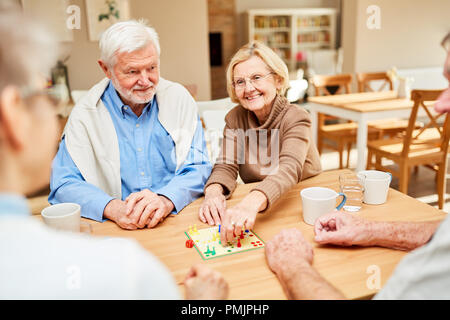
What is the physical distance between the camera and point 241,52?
5.40 ft

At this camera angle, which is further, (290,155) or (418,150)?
(418,150)

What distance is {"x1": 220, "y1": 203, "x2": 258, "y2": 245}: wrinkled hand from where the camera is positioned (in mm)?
1073

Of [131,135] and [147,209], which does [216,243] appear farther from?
[131,135]

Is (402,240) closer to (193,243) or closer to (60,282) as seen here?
(193,243)

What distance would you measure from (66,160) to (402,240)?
1.20 meters

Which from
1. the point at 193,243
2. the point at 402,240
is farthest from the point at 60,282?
the point at 402,240

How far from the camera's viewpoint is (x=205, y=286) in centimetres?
79

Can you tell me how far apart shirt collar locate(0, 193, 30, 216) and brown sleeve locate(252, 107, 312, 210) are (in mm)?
852

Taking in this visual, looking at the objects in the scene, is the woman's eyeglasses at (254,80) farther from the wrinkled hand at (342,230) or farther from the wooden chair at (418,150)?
the wooden chair at (418,150)

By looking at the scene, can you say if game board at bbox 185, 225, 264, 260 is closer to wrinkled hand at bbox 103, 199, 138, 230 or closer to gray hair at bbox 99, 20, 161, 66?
wrinkled hand at bbox 103, 199, 138, 230

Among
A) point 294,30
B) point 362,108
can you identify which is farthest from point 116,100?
point 294,30

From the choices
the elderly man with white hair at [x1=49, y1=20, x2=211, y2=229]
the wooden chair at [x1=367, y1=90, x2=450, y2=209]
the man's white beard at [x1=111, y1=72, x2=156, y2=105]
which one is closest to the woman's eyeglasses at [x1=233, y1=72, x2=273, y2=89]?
the elderly man with white hair at [x1=49, y1=20, x2=211, y2=229]

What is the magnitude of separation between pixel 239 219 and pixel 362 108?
2.54 m

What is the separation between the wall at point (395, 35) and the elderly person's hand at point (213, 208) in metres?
4.91
